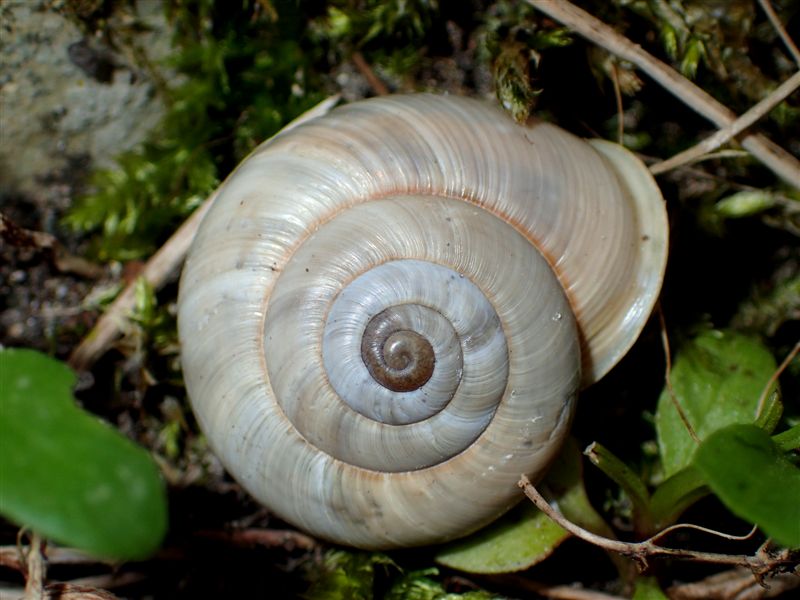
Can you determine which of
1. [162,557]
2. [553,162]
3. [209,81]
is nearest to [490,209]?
[553,162]

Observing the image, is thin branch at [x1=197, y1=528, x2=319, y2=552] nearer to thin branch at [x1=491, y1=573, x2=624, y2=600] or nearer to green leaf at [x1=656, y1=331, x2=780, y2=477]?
thin branch at [x1=491, y1=573, x2=624, y2=600]

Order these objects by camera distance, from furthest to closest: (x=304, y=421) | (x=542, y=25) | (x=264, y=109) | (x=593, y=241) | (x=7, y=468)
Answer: (x=264, y=109) → (x=542, y=25) → (x=593, y=241) → (x=304, y=421) → (x=7, y=468)

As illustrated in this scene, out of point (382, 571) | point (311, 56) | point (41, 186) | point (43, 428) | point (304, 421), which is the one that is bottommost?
point (382, 571)

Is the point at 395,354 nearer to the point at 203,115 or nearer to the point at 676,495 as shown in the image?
the point at 676,495

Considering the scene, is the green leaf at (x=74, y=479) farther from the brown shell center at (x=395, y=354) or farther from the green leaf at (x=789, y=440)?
the green leaf at (x=789, y=440)

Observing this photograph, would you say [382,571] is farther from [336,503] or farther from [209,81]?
[209,81]

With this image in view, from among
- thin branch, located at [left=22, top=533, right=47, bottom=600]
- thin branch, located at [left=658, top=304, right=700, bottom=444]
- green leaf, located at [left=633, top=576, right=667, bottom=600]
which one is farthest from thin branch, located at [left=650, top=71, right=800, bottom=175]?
thin branch, located at [left=22, top=533, right=47, bottom=600]
